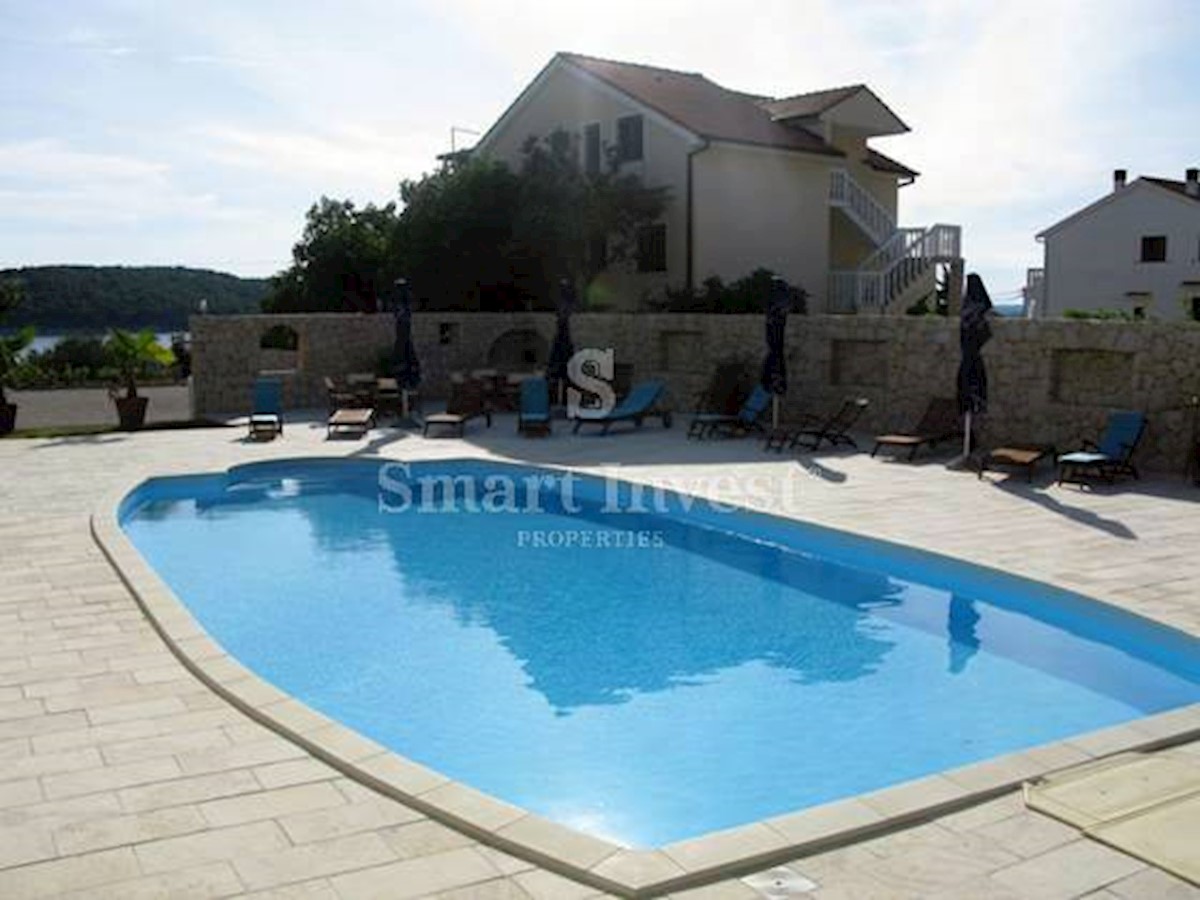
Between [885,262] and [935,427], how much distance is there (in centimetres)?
1447

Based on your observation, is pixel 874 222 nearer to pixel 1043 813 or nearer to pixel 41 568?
pixel 41 568

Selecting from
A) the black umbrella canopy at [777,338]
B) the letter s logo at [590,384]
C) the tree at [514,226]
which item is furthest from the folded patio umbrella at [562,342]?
the tree at [514,226]

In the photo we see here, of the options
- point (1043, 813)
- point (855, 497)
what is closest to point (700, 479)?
point (855, 497)

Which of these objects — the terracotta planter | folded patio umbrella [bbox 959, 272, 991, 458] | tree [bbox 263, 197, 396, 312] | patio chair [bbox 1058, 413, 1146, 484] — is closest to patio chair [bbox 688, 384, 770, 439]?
folded patio umbrella [bbox 959, 272, 991, 458]

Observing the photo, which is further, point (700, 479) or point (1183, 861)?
point (700, 479)

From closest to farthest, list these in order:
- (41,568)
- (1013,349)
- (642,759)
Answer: (642,759), (41,568), (1013,349)

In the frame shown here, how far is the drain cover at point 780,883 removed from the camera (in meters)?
3.88

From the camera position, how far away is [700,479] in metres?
13.5

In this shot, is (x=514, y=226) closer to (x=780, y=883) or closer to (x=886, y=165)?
(x=886, y=165)

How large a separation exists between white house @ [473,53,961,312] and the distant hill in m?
18.6

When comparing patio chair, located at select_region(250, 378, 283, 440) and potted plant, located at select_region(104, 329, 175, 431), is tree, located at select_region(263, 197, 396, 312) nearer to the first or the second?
potted plant, located at select_region(104, 329, 175, 431)

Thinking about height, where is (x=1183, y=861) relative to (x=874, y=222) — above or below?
below

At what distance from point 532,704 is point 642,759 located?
120 cm

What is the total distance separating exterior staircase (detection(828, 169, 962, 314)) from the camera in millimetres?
27359
